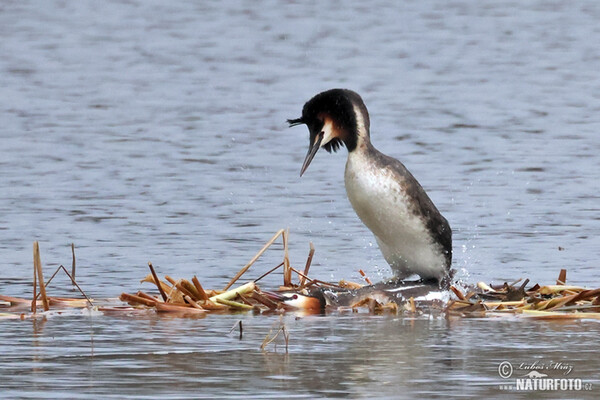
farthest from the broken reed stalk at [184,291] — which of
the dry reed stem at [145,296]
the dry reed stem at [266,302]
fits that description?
the dry reed stem at [266,302]

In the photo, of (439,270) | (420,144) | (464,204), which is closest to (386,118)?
(420,144)

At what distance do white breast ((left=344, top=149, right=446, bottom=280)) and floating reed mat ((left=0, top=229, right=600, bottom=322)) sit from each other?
0.31 metres

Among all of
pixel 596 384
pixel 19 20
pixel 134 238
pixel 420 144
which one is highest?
pixel 19 20

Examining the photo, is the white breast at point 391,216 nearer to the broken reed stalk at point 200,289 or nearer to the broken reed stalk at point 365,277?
the broken reed stalk at point 365,277

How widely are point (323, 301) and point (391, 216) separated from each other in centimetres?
79

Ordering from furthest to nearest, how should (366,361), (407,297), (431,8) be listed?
(431,8), (407,297), (366,361)

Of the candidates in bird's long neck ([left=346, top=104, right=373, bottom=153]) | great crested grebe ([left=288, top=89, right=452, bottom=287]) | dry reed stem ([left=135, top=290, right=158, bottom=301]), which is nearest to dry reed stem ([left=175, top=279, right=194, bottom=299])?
dry reed stem ([left=135, top=290, right=158, bottom=301])

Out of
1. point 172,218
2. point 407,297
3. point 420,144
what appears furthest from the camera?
point 420,144

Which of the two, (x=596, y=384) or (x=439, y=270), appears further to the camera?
(x=439, y=270)

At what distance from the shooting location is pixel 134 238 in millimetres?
12836

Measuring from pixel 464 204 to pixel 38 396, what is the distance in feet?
25.2

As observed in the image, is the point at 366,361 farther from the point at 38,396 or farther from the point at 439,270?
the point at 439,270

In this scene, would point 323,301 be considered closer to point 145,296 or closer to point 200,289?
point 200,289

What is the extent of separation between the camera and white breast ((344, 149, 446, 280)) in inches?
411
